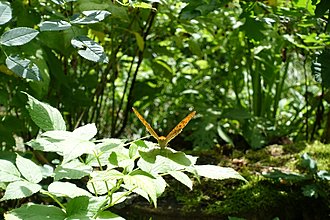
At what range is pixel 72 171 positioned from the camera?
114 centimetres

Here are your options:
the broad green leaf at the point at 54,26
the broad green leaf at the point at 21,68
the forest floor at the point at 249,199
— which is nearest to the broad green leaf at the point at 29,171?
the broad green leaf at the point at 21,68

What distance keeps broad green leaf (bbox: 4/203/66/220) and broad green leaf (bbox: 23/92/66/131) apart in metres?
0.19

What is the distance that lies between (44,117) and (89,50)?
0.67 ft

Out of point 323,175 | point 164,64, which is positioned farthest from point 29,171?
point 164,64

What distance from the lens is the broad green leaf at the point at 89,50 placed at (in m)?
1.29

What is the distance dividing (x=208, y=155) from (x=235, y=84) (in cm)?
77

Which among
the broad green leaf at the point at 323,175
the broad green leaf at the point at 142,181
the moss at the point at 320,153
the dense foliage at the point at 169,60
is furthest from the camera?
the moss at the point at 320,153

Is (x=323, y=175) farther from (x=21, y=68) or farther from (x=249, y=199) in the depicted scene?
(x=21, y=68)

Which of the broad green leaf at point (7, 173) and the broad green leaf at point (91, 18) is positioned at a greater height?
the broad green leaf at point (91, 18)

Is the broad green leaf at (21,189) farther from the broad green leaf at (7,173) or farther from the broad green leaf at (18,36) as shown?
the broad green leaf at (18,36)

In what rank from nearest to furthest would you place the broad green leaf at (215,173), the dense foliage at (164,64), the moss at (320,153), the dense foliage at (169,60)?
the broad green leaf at (215,173), the dense foliage at (164,64), the dense foliage at (169,60), the moss at (320,153)

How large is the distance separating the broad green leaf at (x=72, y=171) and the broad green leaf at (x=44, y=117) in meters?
0.09

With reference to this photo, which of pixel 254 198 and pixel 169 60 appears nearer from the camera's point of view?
pixel 254 198

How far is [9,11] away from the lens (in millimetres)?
1266
